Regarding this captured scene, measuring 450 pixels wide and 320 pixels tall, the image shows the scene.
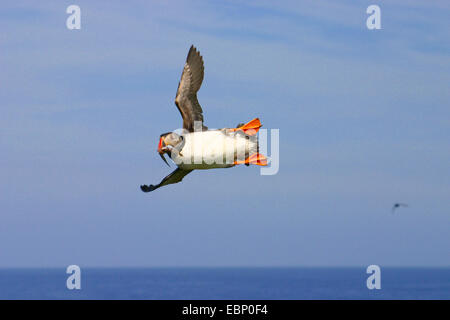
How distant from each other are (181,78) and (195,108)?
2.38 feet

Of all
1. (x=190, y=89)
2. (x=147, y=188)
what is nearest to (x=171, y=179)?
(x=147, y=188)

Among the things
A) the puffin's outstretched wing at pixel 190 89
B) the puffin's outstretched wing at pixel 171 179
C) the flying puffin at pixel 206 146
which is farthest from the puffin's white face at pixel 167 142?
the puffin's outstretched wing at pixel 190 89

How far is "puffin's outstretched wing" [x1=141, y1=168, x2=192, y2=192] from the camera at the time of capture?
658 inches

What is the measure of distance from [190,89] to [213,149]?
7.86 ft

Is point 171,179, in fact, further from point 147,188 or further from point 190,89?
point 190,89

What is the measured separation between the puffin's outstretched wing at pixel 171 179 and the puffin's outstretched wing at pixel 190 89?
1060 mm

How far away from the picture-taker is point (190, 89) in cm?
1734

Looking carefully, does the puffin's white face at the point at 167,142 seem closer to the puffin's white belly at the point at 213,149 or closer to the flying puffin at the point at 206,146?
the flying puffin at the point at 206,146

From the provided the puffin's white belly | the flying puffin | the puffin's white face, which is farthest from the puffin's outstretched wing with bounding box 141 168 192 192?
the puffin's white face

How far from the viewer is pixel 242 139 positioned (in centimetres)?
1579
